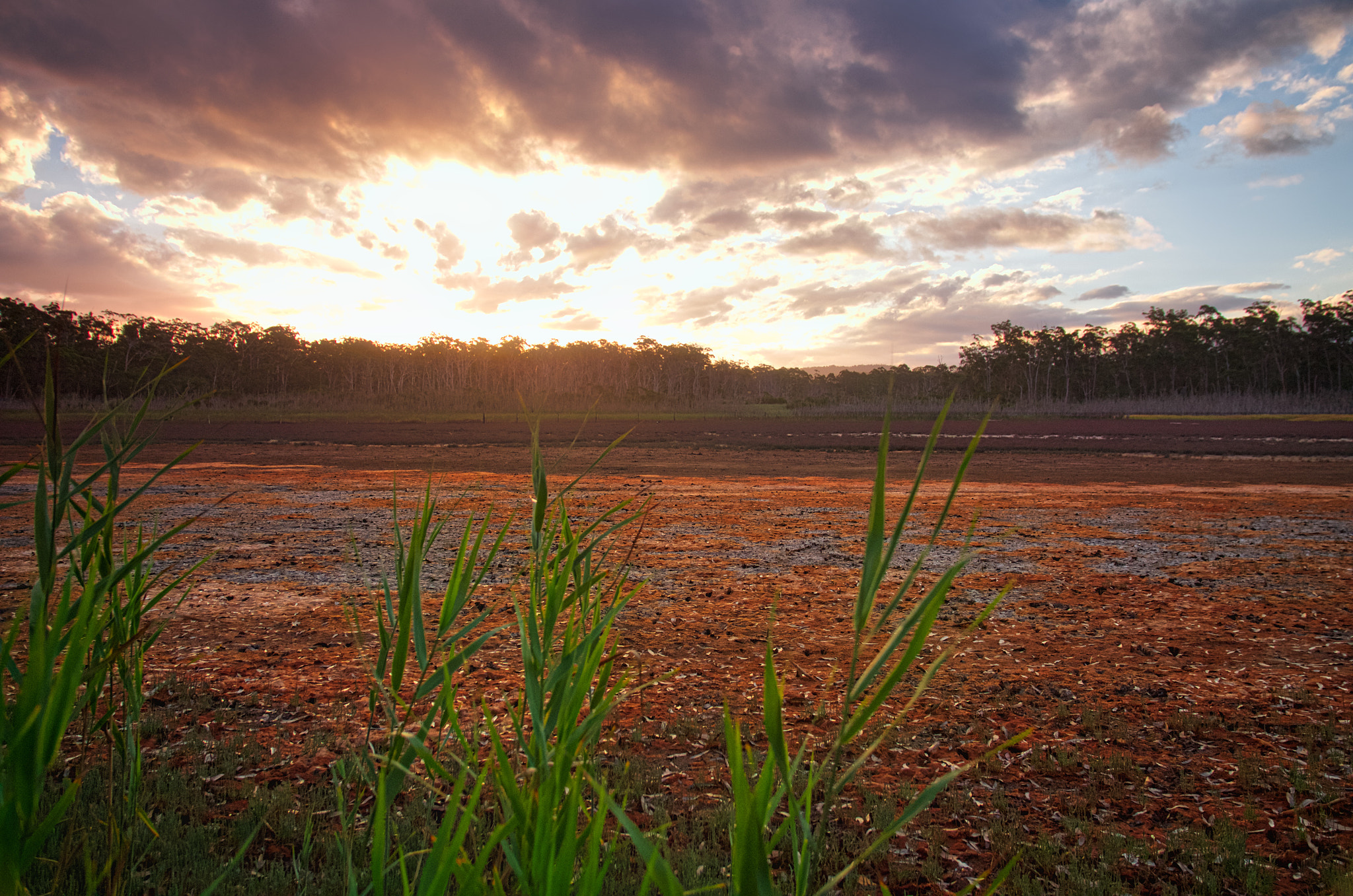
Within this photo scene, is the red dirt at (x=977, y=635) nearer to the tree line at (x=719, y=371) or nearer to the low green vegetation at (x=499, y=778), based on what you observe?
the low green vegetation at (x=499, y=778)

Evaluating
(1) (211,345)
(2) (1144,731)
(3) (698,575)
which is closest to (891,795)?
(2) (1144,731)

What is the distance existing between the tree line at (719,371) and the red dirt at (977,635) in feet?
158

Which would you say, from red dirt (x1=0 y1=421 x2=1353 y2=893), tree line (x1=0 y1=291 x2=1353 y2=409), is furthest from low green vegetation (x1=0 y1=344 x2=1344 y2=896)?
tree line (x1=0 y1=291 x2=1353 y2=409)

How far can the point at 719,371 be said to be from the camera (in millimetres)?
108125

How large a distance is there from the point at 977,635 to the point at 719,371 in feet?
341

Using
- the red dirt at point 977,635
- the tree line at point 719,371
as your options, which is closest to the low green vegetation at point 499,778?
the red dirt at point 977,635

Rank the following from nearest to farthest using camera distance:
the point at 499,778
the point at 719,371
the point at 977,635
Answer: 1. the point at 499,778
2. the point at 977,635
3. the point at 719,371

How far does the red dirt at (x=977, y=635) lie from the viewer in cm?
320

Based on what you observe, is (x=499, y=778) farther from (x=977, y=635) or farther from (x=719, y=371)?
(x=719, y=371)

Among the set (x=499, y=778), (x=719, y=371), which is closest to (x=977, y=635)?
(x=499, y=778)

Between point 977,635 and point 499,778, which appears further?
point 977,635

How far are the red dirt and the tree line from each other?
48.3 meters

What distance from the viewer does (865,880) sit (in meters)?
2.53

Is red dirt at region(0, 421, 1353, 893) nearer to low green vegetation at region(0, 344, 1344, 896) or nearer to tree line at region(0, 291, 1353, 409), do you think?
low green vegetation at region(0, 344, 1344, 896)
